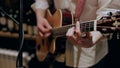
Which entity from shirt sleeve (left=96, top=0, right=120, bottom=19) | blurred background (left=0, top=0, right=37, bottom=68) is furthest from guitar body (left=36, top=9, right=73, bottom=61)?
blurred background (left=0, top=0, right=37, bottom=68)

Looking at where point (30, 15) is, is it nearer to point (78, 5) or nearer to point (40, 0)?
point (40, 0)

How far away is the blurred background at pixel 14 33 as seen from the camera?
206 cm

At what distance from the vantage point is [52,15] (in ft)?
4.86

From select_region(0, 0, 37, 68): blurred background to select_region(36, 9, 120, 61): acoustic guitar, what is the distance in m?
0.46

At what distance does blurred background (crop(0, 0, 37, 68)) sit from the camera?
2.06m

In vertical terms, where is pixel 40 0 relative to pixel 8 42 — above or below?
above

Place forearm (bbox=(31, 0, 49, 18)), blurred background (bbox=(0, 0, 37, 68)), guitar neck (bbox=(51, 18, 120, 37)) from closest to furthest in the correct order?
guitar neck (bbox=(51, 18, 120, 37))
forearm (bbox=(31, 0, 49, 18))
blurred background (bbox=(0, 0, 37, 68))

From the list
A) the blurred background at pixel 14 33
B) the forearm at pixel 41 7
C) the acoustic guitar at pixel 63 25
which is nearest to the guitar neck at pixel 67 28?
the acoustic guitar at pixel 63 25

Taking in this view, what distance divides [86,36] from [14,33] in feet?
3.27

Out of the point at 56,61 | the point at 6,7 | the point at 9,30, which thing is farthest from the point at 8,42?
the point at 56,61

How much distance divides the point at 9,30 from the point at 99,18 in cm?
112

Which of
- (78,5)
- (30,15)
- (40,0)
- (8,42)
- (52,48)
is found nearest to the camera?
(78,5)

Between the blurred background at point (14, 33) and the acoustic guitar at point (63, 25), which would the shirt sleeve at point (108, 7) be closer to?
the acoustic guitar at point (63, 25)

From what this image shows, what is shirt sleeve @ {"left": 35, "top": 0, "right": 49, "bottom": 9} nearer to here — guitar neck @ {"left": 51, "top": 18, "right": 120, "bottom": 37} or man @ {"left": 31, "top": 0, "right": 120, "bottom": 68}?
man @ {"left": 31, "top": 0, "right": 120, "bottom": 68}
